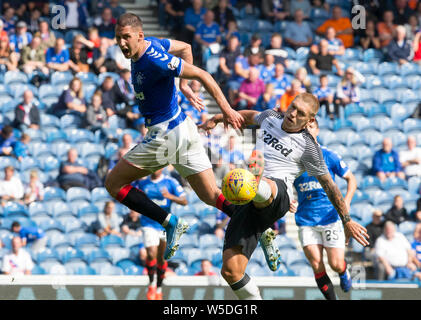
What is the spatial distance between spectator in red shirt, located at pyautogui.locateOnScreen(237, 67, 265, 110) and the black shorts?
6583 mm

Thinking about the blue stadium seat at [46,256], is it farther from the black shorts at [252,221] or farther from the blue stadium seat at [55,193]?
the black shorts at [252,221]

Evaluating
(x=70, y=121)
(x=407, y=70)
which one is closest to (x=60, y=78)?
(x=70, y=121)

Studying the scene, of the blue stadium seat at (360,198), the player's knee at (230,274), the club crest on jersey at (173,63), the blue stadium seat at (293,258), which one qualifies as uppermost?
the club crest on jersey at (173,63)

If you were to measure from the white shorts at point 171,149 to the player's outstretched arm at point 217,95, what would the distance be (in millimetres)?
719

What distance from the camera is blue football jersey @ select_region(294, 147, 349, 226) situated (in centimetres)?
1002

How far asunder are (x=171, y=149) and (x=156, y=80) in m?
0.74

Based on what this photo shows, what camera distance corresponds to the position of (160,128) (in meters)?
7.72

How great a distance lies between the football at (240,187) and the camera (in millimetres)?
7062

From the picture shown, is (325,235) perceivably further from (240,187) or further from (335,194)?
(240,187)

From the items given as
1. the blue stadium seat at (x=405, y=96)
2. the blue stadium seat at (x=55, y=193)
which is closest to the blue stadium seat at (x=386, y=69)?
the blue stadium seat at (x=405, y=96)

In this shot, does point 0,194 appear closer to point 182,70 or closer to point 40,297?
point 40,297

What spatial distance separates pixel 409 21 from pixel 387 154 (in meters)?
4.14

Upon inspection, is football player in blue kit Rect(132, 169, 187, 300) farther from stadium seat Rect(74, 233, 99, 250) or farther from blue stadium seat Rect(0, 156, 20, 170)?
blue stadium seat Rect(0, 156, 20, 170)

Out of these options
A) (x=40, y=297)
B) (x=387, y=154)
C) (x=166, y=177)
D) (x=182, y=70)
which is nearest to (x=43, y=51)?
(x=166, y=177)
